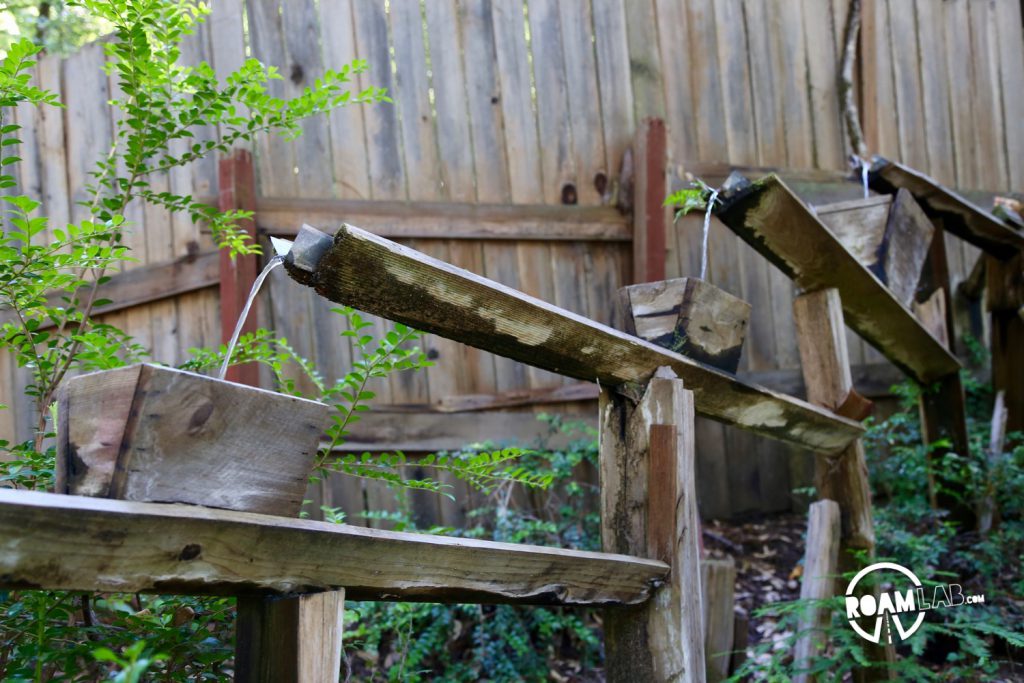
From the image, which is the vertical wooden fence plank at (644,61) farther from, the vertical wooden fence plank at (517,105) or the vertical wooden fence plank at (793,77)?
the vertical wooden fence plank at (793,77)

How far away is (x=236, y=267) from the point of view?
12.5 ft

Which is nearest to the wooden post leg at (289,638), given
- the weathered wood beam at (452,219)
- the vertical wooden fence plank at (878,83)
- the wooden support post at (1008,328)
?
the weathered wood beam at (452,219)

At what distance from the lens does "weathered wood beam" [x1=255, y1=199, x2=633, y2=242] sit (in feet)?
13.1

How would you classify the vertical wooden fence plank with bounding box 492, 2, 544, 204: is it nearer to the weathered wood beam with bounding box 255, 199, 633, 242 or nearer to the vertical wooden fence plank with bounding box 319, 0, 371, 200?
the weathered wood beam with bounding box 255, 199, 633, 242

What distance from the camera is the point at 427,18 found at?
4.28 m

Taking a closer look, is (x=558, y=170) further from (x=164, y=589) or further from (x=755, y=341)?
(x=164, y=589)

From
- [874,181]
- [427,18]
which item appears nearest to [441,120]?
[427,18]

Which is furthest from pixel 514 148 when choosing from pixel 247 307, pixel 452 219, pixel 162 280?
pixel 247 307

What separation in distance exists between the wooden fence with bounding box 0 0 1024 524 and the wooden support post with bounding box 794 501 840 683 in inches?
58.1

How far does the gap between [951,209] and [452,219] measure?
2101mm

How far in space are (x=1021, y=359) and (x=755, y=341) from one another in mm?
1218

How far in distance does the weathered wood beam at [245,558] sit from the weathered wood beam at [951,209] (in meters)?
2.32

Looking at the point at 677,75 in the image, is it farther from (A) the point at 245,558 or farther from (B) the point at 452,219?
(A) the point at 245,558

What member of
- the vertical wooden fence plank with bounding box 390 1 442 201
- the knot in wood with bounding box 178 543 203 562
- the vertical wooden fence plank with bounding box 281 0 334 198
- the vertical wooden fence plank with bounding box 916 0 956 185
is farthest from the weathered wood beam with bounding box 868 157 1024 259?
the knot in wood with bounding box 178 543 203 562
